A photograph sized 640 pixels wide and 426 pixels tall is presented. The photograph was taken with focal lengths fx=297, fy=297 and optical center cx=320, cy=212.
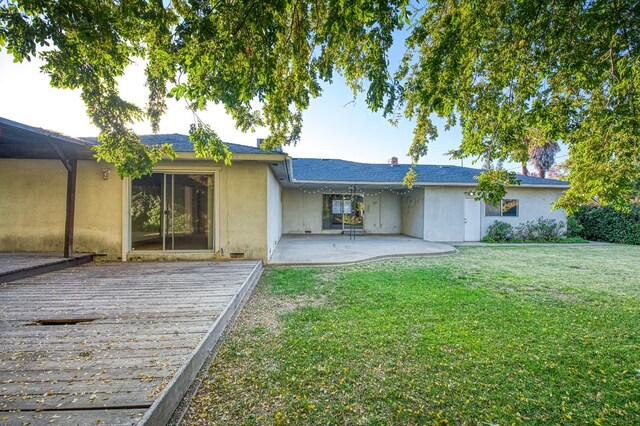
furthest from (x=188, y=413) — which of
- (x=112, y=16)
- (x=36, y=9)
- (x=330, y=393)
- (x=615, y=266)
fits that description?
Answer: (x=615, y=266)

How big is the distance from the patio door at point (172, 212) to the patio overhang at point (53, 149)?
114 cm

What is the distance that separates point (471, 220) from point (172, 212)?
1220cm

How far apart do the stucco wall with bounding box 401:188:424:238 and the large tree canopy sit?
906 centimetres

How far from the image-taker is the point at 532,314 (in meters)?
4.11

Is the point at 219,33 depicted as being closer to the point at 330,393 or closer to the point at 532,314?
the point at 330,393

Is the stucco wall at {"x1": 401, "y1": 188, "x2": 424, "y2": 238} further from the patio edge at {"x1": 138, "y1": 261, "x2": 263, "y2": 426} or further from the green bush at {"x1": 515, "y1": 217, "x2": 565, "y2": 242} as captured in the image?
the patio edge at {"x1": 138, "y1": 261, "x2": 263, "y2": 426}

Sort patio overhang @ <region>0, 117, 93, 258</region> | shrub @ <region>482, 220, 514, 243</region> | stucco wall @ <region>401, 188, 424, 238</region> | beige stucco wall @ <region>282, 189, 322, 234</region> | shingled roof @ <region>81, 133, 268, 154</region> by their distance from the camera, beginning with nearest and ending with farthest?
patio overhang @ <region>0, 117, 93, 258</region> → shingled roof @ <region>81, 133, 268, 154</region> → shrub @ <region>482, 220, 514, 243</region> → stucco wall @ <region>401, 188, 424, 238</region> → beige stucco wall @ <region>282, 189, 322, 234</region>

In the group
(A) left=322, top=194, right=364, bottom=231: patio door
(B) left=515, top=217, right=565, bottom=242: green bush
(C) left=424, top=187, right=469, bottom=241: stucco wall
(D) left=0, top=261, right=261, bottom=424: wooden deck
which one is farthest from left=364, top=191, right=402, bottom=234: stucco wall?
(D) left=0, top=261, right=261, bottom=424: wooden deck

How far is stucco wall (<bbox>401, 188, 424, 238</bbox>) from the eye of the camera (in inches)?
532

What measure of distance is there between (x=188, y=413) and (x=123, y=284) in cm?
370

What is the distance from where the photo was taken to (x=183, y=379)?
91.1 inches

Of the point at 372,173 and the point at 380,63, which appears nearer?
the point at 380,63

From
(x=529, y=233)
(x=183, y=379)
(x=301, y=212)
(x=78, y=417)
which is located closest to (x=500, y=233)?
(x=529, y=233)

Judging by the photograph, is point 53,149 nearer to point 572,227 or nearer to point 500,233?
point 500,233
